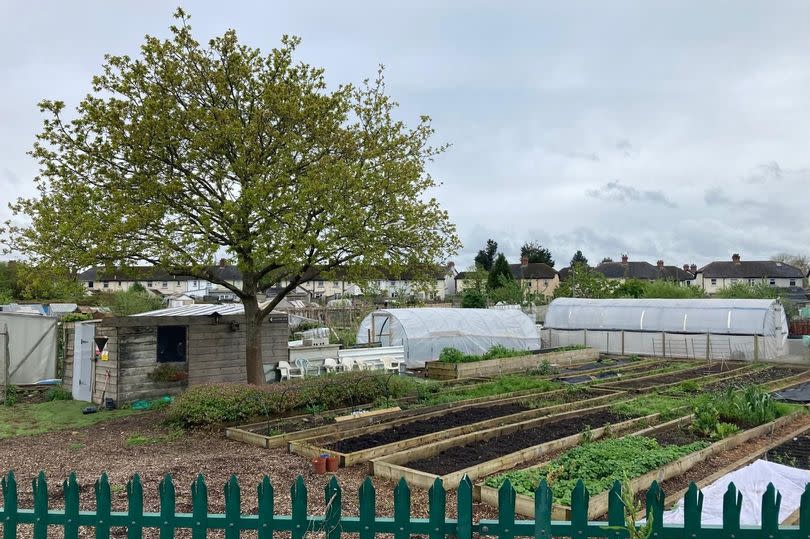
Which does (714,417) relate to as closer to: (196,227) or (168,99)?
(196,227)

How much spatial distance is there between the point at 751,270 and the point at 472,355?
221 feet

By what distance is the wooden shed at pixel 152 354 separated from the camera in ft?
49.3

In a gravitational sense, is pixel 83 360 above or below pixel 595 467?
above

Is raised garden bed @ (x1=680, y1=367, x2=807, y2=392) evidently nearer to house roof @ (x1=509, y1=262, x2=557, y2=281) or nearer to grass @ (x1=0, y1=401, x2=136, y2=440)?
grass @ (x1=0, y1=401, x2=136, y2=440)

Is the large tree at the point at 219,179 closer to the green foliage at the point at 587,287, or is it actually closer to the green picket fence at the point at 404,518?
the green picket fence at the point at 404,518

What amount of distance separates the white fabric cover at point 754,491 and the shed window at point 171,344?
41.7 feet

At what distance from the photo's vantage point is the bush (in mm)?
11812

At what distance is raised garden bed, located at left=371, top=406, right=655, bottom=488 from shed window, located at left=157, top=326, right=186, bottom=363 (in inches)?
346

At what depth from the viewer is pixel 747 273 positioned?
249 feet

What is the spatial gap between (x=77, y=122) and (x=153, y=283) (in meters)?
78.2

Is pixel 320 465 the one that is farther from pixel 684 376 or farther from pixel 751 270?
pixel 751 270

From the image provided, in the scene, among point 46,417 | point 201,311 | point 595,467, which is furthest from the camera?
point 201,311

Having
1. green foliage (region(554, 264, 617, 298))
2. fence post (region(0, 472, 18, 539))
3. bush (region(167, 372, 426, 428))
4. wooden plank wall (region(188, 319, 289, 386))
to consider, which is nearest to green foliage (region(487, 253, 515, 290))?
green foliage (region(554, 264, 617, 298))

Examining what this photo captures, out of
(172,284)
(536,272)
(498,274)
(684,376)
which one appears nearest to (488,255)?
(536,272)
